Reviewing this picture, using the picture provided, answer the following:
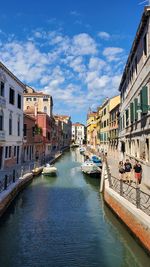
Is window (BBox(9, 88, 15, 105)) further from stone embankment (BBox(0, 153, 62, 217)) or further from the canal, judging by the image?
the canal

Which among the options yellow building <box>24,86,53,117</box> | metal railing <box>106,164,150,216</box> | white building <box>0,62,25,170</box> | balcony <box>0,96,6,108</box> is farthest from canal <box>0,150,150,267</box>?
yellow building <box>24,86,53,117</box>

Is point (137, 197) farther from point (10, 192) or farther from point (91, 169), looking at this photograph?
point (91, 169)

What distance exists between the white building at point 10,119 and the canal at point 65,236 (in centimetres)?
953

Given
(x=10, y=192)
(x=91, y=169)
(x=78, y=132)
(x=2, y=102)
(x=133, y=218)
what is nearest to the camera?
(x=133, y=218)

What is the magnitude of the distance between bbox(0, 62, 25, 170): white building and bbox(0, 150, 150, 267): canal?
375 inches

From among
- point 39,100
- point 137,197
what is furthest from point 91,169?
point 39,100

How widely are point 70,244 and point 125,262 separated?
2.22 meters

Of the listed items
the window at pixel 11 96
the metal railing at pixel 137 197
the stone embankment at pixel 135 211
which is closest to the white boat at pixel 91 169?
the window at pixel 11 96

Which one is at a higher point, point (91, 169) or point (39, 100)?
point (39, 100)

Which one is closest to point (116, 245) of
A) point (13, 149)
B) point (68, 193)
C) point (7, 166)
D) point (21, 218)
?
point (21, 218)

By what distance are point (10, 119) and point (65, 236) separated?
1904cm

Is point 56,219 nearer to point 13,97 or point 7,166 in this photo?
point 7,166

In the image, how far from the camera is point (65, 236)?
1142 centimetres

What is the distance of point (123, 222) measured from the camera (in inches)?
492
